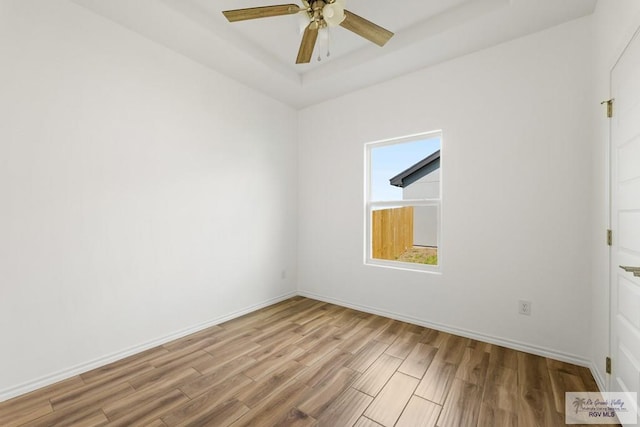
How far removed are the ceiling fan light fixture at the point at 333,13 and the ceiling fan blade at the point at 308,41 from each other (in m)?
0.10

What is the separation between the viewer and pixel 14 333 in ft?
5.72

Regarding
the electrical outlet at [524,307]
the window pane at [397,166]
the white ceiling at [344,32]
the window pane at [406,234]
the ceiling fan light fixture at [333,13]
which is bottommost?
the electrical outlet at [524,307]

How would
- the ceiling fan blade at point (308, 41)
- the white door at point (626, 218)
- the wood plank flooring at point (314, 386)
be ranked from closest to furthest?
the white door at point (626, 218) < the wood plank flooring at point (314, 386) < the ceiling fan blade at point (308, 41)

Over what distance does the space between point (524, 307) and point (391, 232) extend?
145cm

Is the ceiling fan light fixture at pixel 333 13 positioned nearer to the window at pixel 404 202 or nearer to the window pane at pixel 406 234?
the window at pixel 404 202

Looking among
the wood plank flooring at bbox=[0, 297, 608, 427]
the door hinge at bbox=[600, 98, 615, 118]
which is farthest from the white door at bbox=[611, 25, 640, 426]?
the wood plank flooring at bbox=[0, 297, 608, 427]

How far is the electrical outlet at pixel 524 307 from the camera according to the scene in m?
2.28

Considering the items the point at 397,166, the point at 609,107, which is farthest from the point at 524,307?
the point at 397,166

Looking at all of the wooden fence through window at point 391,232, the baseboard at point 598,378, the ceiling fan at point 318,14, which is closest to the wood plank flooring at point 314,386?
the baseboard at point 598,378

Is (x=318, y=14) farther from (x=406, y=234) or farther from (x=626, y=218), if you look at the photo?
(x=406, y=234)

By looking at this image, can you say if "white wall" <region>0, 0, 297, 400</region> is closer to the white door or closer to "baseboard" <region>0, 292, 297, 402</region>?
"baseboard" <region>0, 292, 297, 402</region>

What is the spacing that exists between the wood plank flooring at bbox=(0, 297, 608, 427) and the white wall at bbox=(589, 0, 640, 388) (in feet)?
1.11

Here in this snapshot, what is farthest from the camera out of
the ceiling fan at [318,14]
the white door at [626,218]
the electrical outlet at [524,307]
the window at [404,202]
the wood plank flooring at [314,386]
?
the window at [404,202]

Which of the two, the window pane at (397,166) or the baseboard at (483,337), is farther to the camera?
the window pane at (397,166)
